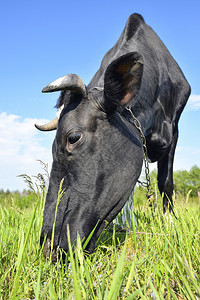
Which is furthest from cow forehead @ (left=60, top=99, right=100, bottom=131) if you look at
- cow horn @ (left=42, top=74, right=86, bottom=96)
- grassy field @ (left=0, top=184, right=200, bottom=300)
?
grassy field @ (left=0, top=184, right=200, bottom=300)

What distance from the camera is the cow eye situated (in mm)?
2518

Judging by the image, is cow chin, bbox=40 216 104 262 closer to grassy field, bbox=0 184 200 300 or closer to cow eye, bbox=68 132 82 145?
grassy field, bbox=0 184 200 300

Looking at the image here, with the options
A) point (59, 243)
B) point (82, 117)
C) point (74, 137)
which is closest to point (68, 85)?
point (82, 117)

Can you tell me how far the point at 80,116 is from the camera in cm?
266

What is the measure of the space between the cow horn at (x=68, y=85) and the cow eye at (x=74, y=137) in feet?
1.41

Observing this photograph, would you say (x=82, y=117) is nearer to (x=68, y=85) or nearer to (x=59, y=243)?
(x=68, y=85)

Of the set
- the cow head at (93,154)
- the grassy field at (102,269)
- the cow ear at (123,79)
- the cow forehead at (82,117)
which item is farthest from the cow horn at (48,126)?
the grassy field at (102,269)

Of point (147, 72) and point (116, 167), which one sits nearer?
point (116, 167)

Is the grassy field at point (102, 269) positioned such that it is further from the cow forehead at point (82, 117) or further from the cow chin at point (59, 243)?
the cow forehead at point (82, 117)

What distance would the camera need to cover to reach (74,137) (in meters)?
2.51

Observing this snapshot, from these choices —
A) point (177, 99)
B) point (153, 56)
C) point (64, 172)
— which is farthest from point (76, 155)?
point (177, 99)

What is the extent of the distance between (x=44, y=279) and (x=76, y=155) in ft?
3.47

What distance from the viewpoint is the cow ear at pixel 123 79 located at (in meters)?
2.61

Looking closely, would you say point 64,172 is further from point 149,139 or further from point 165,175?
point 165,175
